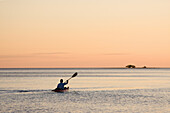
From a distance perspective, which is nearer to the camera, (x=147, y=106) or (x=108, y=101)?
(x=147, y=106)

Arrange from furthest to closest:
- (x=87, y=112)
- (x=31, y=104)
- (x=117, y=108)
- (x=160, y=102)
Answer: (x=160, y=102) < (x=31, y=104) < (x=117, y=108) < (x=87, y=112)

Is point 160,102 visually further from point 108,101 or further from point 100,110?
point 100,110

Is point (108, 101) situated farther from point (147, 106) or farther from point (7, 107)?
point (7, 107)

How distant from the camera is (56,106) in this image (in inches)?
1204

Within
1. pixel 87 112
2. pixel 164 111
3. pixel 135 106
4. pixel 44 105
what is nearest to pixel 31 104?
pixel 44 105

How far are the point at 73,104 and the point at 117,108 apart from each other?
465 cm

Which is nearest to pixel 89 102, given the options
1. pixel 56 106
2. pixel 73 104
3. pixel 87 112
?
pixel 73 104

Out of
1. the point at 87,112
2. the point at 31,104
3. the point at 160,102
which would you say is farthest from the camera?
the point at 160,102

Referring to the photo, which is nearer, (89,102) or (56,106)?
(56,106)

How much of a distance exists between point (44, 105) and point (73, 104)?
2.75 meters

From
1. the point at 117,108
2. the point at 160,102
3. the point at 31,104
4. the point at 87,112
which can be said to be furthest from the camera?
the point at 160,102

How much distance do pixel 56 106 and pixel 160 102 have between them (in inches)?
404

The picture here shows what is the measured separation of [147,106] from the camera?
3069cm

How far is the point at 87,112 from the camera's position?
27.3 meters
